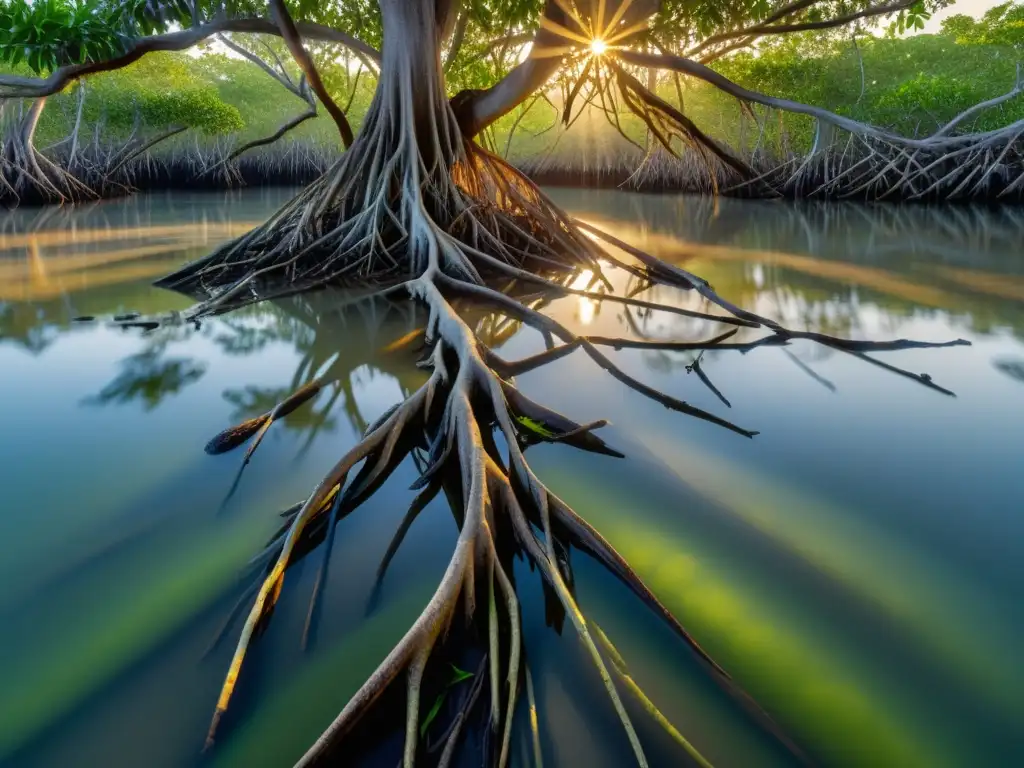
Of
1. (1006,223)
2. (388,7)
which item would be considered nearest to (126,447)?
(388,7)

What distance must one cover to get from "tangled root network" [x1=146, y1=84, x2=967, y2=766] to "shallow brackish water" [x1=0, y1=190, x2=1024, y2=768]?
0.14 feet

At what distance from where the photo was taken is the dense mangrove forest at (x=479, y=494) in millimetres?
786

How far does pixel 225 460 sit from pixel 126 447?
26cm

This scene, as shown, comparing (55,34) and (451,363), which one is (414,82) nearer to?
(55,34)

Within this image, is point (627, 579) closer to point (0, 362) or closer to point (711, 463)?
point (711, 463)

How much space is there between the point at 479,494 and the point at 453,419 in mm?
384

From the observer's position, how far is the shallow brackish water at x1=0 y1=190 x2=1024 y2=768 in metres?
0.79

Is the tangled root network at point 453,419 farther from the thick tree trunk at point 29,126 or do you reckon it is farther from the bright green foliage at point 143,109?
the bright green foliage at point 143,109

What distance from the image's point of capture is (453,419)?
55.0 inches

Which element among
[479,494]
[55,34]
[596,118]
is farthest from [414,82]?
[596,118]

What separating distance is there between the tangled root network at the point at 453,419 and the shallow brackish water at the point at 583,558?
44mm

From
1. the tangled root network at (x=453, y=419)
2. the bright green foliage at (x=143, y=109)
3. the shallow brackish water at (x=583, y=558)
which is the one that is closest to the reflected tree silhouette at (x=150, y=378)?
the shallow brackish water at (x=583, y=558)

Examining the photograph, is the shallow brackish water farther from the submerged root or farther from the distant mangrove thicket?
the distant mangrove thicket

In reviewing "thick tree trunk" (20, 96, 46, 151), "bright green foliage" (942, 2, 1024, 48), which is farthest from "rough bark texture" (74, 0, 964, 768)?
"bright green foliage" (942, 2, 1024, 48)
